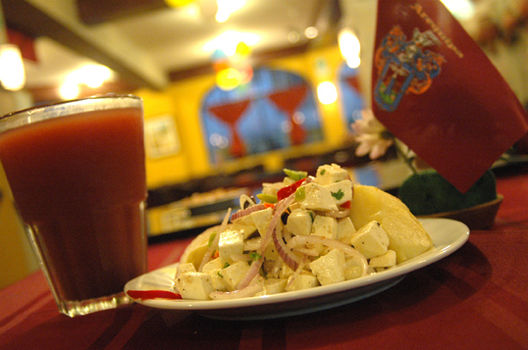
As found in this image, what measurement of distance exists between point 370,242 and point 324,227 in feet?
0.19

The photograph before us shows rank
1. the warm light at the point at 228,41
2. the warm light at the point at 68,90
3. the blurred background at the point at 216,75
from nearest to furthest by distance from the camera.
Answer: the blurred background at the point at 216,75 → the warm light at the point at 228,41 → the warm light at the point at 68,90

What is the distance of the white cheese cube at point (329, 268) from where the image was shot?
49cm

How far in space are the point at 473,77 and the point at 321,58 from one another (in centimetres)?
1132

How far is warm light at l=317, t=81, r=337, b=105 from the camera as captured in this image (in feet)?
37.7

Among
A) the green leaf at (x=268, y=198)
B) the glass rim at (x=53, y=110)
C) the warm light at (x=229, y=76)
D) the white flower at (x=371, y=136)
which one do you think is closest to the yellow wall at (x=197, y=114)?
the warm light at (x=229, y=76)

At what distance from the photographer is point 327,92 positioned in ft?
38.0

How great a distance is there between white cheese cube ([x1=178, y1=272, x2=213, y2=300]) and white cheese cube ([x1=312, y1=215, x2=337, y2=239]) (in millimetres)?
148

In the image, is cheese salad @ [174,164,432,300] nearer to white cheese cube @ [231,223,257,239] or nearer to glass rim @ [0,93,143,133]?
white cheese cube @ [231,223,257,239]

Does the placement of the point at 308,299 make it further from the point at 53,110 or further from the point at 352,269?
the point at 53,110

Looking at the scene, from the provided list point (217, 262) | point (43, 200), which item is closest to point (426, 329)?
point (217, 262)

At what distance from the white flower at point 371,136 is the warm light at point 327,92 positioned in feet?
35.5

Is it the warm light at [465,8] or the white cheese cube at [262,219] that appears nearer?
the white cheese cube at [262,219]

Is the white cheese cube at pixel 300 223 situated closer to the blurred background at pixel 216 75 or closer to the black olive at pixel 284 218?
the black olive at pixel 284 218

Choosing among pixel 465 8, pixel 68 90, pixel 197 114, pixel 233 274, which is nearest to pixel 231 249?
pixel 233 274
